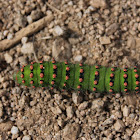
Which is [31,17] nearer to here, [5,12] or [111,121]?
[5,12]

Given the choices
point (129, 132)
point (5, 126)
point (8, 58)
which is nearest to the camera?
point (129, 132)

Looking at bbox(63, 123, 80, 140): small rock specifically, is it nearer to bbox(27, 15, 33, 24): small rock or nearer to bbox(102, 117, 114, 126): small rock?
bbox(102, 117, 114, 126): small rock

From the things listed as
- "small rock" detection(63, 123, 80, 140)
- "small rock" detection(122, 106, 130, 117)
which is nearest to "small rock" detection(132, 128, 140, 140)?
"small rock" detection(122, 106, 130, 117)

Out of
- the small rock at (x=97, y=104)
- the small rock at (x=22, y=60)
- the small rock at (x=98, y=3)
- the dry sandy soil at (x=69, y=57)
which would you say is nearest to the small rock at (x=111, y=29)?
the dry sandy soil at (x=69, y=57)

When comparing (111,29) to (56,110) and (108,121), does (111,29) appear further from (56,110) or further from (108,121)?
(56,110)

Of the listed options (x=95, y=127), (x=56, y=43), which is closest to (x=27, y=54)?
(x=56, y=43)

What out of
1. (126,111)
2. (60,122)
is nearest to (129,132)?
(126,111)
